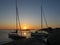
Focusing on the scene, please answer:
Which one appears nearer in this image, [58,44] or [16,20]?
[58,44]

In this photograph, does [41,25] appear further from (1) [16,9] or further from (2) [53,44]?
(2) [53,44]

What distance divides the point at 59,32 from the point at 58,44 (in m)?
1.36

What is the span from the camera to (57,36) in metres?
14.4

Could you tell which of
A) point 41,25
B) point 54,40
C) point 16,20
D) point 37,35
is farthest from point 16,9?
point 54,40

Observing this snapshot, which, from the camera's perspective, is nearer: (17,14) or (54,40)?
(54,40)

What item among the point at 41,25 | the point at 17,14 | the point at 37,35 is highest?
the point at 17,14

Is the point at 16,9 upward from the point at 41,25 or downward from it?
upward

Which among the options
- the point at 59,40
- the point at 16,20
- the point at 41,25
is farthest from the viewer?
the point at 41,25

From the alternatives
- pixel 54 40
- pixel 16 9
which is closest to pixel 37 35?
pixel 16 9

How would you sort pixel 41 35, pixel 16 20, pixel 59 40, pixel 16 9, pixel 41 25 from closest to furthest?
pixel 59 40
pixel 16 9
pixel 16 20
pixel 41 25
pixel 41 35

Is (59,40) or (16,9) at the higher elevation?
(16,9)

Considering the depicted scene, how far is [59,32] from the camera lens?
1455 cm

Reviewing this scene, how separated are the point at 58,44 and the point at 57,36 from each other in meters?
0.90

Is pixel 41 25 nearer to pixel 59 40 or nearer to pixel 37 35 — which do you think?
pixel 37 35
